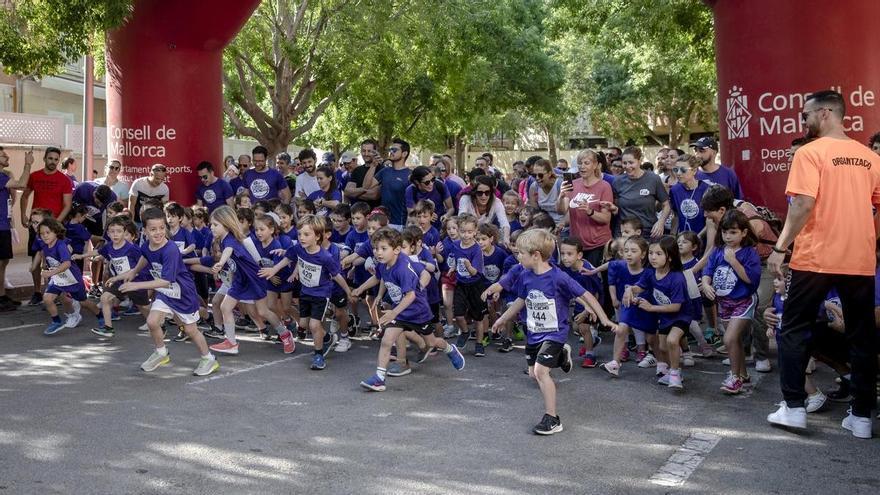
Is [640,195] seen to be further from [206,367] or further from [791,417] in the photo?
[206,367]

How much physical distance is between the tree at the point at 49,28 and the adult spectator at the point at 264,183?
2.37 meters

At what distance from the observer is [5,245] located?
1176 cm

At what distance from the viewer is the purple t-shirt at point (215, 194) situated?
41.0 feet

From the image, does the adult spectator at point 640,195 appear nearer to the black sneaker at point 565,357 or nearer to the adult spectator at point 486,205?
the adult spectator at point 486,205

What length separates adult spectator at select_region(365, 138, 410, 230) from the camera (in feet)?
36.4

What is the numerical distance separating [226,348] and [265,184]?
3.72m

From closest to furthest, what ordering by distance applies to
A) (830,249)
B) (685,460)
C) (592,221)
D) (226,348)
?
(685,460) → (830,249) → (226,348) → (592,221)

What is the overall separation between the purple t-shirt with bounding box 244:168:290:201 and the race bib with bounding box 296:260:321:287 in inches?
141

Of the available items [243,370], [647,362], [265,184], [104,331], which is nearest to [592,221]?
[647,362]

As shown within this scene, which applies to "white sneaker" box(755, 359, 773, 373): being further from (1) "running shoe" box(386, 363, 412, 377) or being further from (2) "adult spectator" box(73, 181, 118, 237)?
(2) "adult spectator" box(73, 181, 118, 237)

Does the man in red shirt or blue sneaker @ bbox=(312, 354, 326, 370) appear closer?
blue sneaker @ bbox=(312, 354, 326, 370)

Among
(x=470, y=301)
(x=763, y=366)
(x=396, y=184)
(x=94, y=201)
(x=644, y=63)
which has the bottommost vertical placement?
(x=763, y=366)

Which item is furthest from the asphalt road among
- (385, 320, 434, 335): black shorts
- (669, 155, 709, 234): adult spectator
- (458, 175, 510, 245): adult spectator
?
(458, 175, 510, 245): adult spectator

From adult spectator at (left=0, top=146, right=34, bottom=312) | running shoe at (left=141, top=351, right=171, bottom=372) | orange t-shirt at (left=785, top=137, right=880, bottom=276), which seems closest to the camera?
orange t-shirt at (left=785, top=137, right=880, bottom=276)
